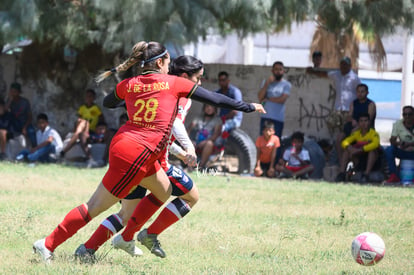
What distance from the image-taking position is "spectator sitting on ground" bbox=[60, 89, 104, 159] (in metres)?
16.9

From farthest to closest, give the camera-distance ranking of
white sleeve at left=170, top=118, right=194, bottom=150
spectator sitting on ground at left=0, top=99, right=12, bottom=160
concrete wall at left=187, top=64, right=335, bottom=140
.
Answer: concrete wall at left=187, top=64, right=335, bottom=140
spectator sitting on ground at left=0, top=99, right=12, bottom=160
white sleeve at left=170, top=118, right=194, bottom=150

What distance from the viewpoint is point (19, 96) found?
17703 mm

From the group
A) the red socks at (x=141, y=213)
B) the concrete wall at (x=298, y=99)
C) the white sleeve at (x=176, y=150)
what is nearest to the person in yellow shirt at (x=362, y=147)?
the concrete wall at (x=298, y=99)

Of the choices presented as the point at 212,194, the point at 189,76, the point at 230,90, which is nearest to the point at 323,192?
the point at 212,194

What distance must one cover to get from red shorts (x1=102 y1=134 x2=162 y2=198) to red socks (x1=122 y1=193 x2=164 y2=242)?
1.81ft

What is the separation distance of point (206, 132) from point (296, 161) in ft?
6.18

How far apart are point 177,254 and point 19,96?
11.3m

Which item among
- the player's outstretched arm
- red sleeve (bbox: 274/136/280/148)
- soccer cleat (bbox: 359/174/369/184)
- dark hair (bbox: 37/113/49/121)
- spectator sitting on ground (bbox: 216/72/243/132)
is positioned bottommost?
soccer cleat (bbox: 359/174/369/184)

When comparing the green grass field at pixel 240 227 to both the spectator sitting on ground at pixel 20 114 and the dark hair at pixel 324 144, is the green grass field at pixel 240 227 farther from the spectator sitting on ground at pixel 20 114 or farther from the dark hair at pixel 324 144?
the spectator sitting on ground at pixel 20 114

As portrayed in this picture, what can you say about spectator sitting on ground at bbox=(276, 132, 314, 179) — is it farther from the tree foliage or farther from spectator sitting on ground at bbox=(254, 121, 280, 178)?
the tree foliage

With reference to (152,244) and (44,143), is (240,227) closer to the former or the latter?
(152,244)

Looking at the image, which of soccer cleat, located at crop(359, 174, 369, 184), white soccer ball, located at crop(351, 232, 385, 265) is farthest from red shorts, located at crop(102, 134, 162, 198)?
soccer cleat, located at crop(359, 174, 369, 184)

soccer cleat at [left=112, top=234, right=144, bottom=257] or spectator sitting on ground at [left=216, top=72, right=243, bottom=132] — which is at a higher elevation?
spectator sitting on ground at [left=216, top=72, right=243, bottom=132]

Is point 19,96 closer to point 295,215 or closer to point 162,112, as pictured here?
point 295,215
